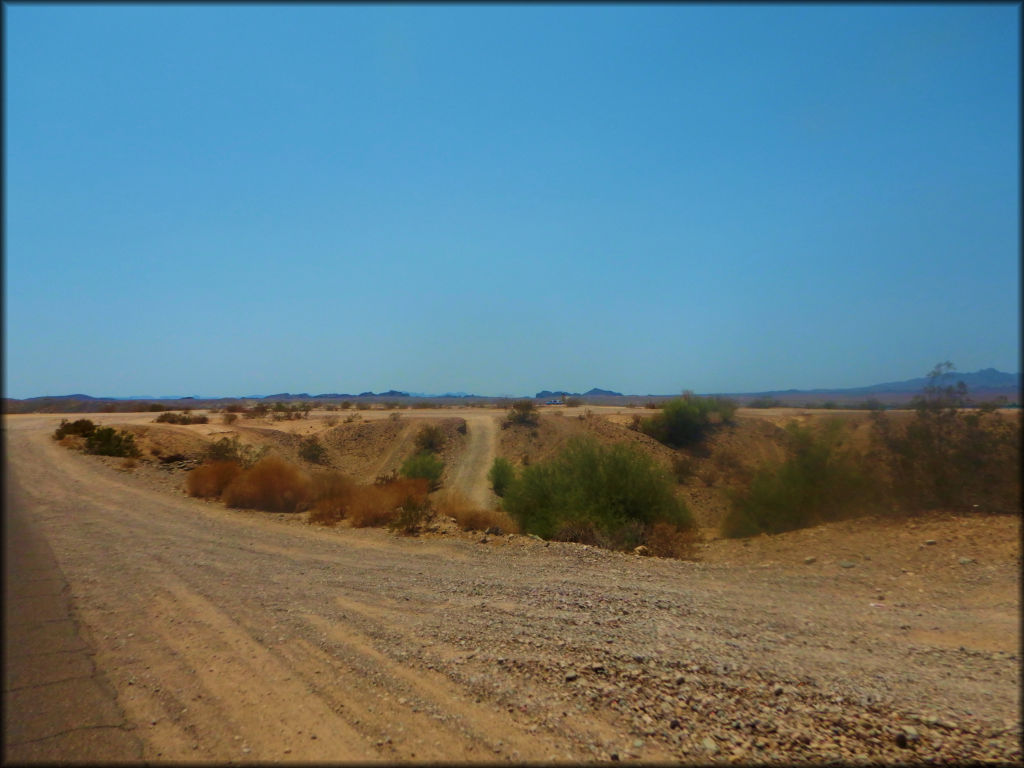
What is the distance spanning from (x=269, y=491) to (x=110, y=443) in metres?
13.4

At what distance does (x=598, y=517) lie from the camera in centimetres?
1694

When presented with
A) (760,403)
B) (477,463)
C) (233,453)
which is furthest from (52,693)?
(760,403)

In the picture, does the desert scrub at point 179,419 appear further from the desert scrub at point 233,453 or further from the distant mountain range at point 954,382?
the distant mountain range at point 954,382

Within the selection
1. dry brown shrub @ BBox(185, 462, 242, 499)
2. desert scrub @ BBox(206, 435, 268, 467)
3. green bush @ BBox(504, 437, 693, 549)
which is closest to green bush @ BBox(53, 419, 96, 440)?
desert scrub @ BBox(206, 435, 268, 467)

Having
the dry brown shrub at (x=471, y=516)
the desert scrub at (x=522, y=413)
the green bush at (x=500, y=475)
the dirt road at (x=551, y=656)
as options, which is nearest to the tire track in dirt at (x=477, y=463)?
the green bush at (x=500, y=475)

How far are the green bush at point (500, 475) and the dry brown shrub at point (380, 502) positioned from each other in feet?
33.3

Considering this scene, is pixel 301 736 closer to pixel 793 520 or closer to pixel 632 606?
pixel 632 606

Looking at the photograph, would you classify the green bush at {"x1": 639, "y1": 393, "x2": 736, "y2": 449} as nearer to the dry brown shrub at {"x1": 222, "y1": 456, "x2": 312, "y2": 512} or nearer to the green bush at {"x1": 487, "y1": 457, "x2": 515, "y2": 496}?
the green bush at {"x1": 487, "y1": 457, "x2": 515, "y2": 496}

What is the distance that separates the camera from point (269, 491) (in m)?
21.4

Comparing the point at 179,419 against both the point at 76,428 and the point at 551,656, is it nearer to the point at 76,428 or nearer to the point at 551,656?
the point at 76,428

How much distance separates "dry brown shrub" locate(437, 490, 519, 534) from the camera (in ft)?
59.4

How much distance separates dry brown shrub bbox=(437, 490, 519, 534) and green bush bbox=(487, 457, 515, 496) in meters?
10.0

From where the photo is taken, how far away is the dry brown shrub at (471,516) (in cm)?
1811

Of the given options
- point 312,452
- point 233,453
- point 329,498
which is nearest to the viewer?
point 329,498
